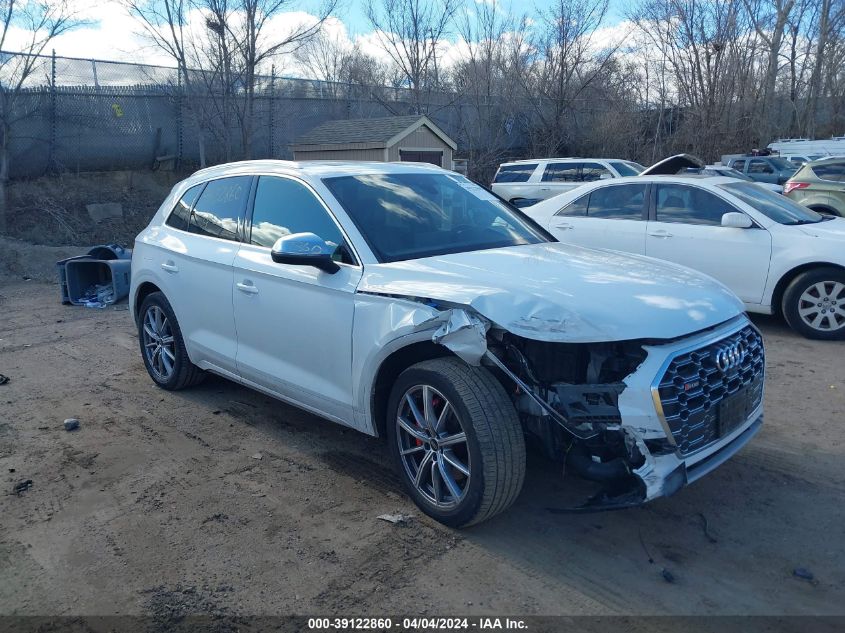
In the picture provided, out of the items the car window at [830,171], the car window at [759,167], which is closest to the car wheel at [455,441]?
the car window at [830,171]

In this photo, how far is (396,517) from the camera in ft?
13.0

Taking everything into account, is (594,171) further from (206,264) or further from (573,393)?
(573,393)

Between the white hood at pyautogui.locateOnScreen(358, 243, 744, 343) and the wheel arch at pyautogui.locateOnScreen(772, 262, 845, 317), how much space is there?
374cm

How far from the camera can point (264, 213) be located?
4.99 m

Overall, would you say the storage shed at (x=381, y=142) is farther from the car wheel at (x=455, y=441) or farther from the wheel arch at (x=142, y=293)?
the car wheel at (x=455, y=441)

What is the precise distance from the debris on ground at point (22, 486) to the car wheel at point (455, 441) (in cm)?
224

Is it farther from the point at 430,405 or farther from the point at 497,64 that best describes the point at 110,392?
the point at 497,64

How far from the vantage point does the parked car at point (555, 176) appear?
→ 56.9 ft

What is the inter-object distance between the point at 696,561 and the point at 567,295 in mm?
1393

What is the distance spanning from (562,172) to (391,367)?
14587 mm

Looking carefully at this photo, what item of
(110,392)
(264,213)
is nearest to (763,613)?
(264,213)

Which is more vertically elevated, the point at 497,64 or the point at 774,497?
the point at 497,64

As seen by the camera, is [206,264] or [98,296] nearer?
[206,264]

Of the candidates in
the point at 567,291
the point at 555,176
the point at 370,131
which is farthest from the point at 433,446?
the point at 370,131
